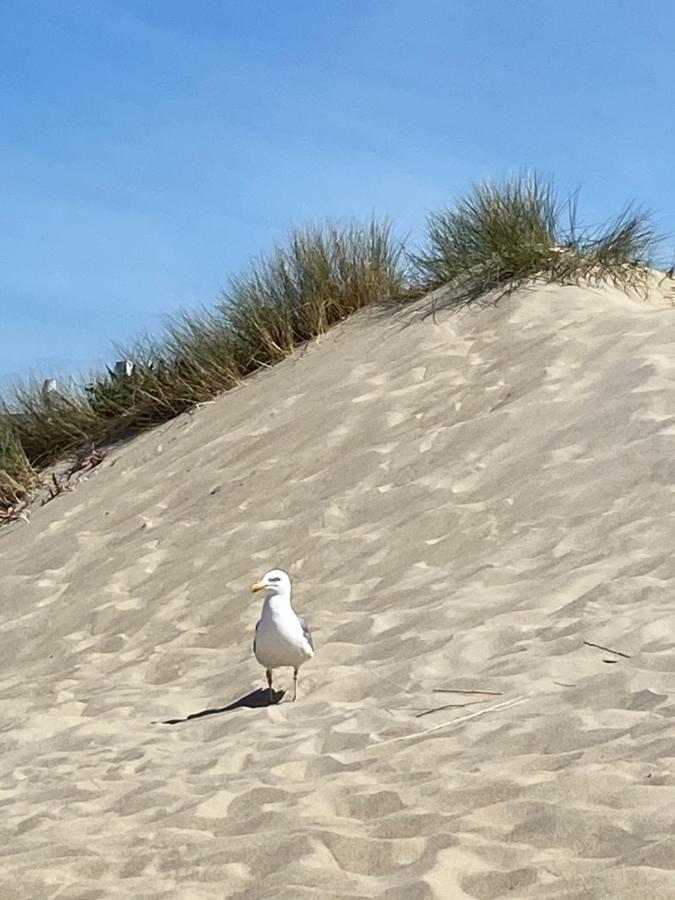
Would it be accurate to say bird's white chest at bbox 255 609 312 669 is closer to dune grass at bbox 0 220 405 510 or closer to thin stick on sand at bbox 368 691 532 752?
thin stick on sand at bbox 368 691 532 752

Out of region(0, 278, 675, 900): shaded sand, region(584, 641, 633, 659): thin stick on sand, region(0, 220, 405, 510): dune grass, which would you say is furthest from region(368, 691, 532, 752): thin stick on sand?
region(0, 220, 405, 510): dune grass

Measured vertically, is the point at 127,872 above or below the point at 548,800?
above

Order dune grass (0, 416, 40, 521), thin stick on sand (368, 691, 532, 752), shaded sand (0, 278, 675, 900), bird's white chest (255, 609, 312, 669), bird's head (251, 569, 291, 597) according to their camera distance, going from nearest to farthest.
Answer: shaded sand (0, 278, 675, 900), thin stick on sand (368, 691, 532, 752), bird's white chest (255, 609, 312, 669), bird's head (251, 569, 291, 597), dune grass (0, 416, 40, 521)

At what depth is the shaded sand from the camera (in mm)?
3373

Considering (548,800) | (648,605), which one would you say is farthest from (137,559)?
(548,800)

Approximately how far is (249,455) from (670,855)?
258 inches

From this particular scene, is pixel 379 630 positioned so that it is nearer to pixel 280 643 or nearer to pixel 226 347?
pixel 280 643

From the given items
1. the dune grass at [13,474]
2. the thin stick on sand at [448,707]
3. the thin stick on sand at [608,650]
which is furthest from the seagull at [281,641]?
the dune grass at [13,474]

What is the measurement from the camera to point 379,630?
19.4ft

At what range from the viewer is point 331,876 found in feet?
10.4

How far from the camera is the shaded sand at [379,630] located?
11.1ft

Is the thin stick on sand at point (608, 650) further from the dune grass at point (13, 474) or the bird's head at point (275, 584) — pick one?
the dune grass at point (13, 474)

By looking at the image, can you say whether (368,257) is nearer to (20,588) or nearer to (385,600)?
(20,588)

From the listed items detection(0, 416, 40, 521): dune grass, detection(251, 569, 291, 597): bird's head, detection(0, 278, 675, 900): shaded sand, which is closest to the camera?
detection(0, 278, 675, 900): shaded sand
